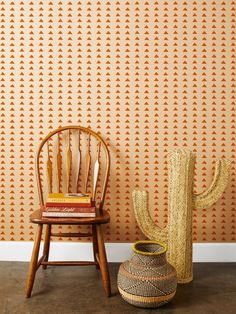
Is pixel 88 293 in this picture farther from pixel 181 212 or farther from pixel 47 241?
pixel 181 212

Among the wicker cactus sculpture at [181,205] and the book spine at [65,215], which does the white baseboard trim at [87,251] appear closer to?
the wicker cactus sculpture at [181,205]

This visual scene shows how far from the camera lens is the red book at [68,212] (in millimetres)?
1962

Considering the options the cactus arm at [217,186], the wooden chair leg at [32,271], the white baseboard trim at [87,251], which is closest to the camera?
the wooden chair leg at [32,271]

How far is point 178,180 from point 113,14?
1.12 meters

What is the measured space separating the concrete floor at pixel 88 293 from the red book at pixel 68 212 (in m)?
0.42

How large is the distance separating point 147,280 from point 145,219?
0.48m

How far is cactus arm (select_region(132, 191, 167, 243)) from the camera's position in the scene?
221cm

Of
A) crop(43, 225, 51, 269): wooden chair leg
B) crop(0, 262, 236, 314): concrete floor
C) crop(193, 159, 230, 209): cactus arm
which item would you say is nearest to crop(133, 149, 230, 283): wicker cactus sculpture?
crop(193, 159, 230, 209): cactus arm

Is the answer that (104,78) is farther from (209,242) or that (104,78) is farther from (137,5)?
(209,242)

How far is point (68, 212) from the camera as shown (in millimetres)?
1965

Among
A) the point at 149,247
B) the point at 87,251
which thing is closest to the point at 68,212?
the point at 149,247

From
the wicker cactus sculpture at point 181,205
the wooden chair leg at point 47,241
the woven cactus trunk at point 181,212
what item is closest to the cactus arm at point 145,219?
the wicker cactus sculpture at point 181,205

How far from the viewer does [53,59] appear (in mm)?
2398

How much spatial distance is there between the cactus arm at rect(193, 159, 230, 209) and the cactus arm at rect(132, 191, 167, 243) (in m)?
0.29
